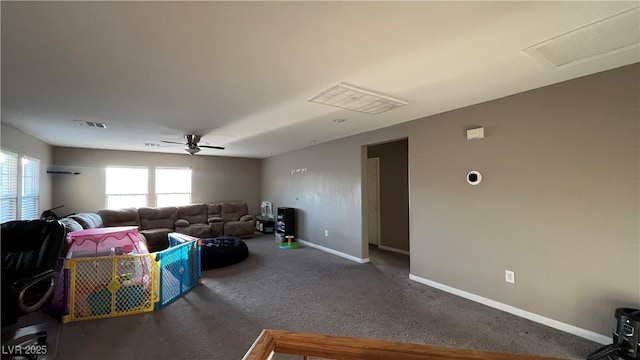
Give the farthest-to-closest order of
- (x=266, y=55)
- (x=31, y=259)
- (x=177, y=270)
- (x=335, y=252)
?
(x=335, y=252), (x=177, y=270), (x=31, y=259), (x=266, y=55)

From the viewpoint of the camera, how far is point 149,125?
394 centimetres

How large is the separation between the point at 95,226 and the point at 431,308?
19.9ft

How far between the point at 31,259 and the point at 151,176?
4.97 meters

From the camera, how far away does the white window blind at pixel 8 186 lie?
3658mm

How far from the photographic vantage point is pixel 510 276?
9.23 ft

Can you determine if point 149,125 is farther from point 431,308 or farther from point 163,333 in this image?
point 431,308

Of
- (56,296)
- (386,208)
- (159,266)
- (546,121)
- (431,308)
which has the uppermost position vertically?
(546,121)

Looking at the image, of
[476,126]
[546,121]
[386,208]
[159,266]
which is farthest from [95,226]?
[546,121]

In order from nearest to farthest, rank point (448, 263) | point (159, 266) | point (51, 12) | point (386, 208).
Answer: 1. point (51, 12)
2. point (159, 266)
3. point (448, 263)
4. point (386, 208)

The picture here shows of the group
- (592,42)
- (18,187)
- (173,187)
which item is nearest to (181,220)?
(173,187)

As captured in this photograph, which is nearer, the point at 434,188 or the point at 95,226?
the point at 434,188

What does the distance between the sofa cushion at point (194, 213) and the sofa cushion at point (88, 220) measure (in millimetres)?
1663

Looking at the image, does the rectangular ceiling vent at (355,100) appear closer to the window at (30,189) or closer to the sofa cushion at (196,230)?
the sofa cushion at (196,230)

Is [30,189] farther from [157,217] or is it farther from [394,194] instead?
[394,194]
